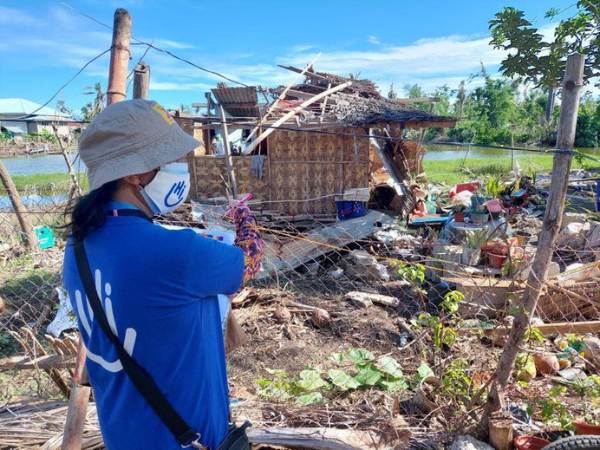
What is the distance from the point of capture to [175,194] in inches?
65.9

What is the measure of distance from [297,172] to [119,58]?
335 inches

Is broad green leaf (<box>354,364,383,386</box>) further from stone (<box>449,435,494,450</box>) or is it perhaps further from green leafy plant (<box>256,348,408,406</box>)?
stone (<box>449,435,494,450</box>)

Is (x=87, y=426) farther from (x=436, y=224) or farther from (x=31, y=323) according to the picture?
(x=436, y=224)

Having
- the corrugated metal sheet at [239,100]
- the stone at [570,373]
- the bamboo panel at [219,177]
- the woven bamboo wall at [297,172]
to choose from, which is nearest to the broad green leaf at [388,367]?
the stone at [570,373]

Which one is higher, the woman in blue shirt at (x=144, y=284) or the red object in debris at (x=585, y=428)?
the woman in blue shirt at (x=144, y=284)

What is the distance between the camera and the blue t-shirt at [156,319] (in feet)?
3.87

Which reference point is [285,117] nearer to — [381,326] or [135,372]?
[381,326]

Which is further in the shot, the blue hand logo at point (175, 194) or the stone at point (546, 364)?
the stone at point (546, 364)

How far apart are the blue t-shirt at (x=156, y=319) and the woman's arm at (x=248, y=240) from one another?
0.26 m

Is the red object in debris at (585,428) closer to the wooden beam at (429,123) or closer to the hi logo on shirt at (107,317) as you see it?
the hi logo on shirt at (107,317)

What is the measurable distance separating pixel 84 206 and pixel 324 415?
1990 millimetres

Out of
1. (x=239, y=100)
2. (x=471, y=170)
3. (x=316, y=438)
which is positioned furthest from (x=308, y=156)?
(x=471, y=170)

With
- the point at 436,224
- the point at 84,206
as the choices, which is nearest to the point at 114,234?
the point at 84,206

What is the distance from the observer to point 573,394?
10.5 ft
